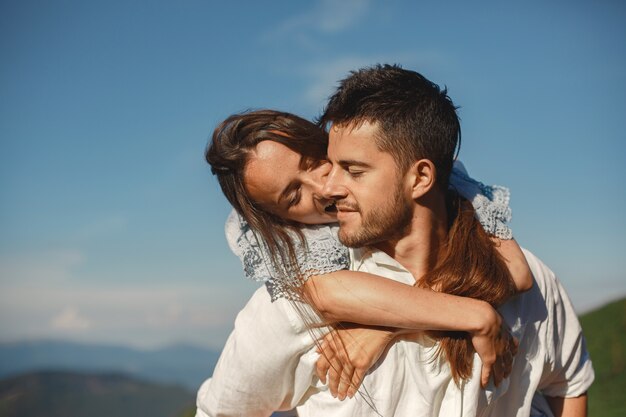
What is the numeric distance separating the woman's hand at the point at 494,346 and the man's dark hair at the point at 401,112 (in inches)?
23.8

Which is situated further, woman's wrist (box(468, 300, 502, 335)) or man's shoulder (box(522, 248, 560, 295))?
man's shoulder (box(522, 248, 560, 295))

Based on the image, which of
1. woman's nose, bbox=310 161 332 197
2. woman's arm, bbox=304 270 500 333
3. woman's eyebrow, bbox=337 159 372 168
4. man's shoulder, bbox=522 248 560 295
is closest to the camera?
woman's arm, bbox=304 270 500 333

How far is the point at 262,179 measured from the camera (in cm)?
293

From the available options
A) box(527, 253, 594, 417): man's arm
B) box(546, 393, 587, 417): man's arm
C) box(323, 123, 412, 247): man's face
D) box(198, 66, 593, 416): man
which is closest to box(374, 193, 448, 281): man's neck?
box(198, 66, 593, 416): man

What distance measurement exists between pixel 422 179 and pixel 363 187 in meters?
0.25

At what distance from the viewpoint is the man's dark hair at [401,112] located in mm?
2791

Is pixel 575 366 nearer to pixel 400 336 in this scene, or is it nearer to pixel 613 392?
pixel 400 336

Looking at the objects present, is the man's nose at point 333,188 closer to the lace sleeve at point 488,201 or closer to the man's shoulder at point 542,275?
the lace sleeve at point 488,201

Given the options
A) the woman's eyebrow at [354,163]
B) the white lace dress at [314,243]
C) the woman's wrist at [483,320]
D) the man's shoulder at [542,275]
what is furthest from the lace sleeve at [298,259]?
the man's shoulder at [542,275]

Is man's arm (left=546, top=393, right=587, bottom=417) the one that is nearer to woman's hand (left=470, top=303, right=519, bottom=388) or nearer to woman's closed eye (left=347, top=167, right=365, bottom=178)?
woman's hand (left=470, top=303, right=519, bottom=388)

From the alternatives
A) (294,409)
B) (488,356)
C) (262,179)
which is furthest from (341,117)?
(294,409)

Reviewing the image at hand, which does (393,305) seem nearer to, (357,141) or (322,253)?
(322,253)

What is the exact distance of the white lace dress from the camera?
278 centimetres

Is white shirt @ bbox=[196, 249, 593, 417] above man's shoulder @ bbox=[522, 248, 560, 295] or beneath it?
beneath
